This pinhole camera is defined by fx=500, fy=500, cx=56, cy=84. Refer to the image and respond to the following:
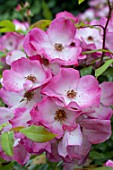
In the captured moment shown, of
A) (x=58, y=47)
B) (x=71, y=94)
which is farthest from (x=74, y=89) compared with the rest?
(x=58, y=47)

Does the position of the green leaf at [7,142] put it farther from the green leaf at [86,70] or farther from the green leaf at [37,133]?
the green leaf at [86,70]

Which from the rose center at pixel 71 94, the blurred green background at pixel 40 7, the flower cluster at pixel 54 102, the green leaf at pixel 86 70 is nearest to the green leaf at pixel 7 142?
the flower cluster at pixel 54 102

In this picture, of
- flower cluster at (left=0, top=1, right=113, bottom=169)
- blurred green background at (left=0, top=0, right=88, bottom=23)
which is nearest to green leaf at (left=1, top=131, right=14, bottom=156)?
flower cluster at (left=0, top=1, right=113, bottom=169)

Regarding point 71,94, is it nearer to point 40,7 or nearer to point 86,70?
point 86,70

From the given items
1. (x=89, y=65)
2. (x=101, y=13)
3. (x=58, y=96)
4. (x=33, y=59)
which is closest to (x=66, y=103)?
(x=58, y=96)

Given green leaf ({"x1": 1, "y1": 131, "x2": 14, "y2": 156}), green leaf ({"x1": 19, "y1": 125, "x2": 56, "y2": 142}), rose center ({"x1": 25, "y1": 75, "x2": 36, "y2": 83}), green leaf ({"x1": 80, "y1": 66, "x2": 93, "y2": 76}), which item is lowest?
green leaf ({"x1": 1, "y1": 131, "x2": 14, "y2": 156})

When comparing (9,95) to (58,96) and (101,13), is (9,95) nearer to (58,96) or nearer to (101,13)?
(58,96)

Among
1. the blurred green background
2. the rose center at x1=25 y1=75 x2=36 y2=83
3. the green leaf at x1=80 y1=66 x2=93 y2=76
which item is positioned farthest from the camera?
the blurred green background

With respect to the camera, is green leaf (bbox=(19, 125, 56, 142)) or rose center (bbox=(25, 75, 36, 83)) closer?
green leaf (bbox=(19, 125, 56, 142))

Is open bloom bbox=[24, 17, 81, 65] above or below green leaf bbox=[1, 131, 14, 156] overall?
above

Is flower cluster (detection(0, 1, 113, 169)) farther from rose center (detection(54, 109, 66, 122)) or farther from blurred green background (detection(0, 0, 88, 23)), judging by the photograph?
blurred green background (detection(0, 0, 88, 23))
